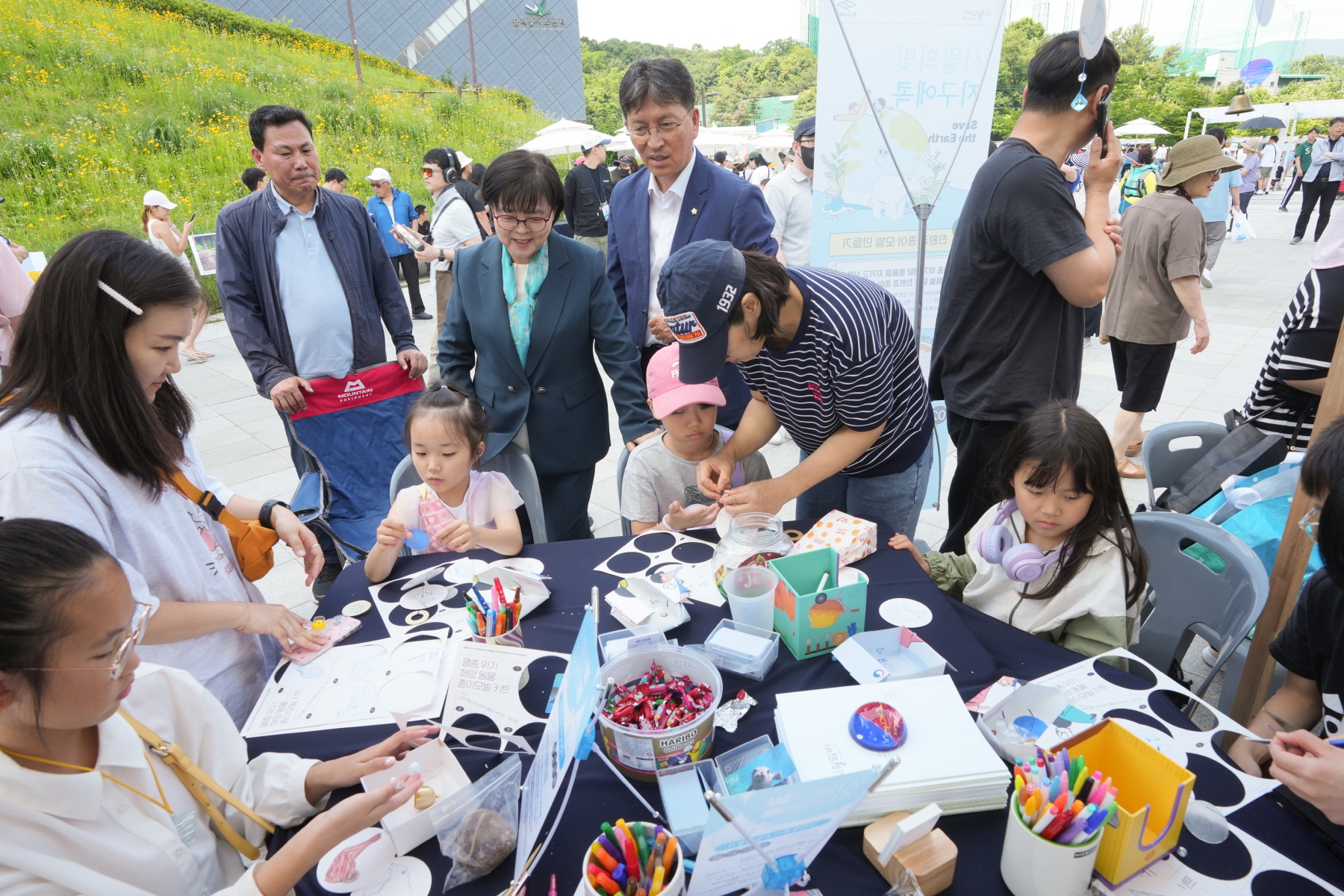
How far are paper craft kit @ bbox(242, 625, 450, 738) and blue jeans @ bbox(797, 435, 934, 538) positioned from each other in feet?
4.01

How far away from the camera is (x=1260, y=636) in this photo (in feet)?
5.63

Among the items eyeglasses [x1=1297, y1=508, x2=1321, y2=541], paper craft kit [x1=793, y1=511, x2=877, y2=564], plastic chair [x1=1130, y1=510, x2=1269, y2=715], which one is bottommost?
plastic chair [x1=1130, y1=510, x2=1269, y2=715]

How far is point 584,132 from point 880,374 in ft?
42.0

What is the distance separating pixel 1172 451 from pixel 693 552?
1876 millimetres

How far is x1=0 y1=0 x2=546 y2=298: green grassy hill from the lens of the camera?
416 inches

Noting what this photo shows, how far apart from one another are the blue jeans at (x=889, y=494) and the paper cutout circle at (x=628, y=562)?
61 cm

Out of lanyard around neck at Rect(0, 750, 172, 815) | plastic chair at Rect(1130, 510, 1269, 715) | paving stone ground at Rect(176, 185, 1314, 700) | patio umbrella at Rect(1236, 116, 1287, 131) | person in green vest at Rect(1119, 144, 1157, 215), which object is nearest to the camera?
lanyard around neck at Rect(0, 750, 172, 815)

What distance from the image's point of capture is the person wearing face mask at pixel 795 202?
4.76m

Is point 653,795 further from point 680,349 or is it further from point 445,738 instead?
point 680,349

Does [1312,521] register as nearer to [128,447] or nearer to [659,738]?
[659,738]

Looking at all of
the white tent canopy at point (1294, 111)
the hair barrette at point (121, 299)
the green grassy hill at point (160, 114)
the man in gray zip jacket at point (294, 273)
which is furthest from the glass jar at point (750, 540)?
the white tent canopy at point (1294, 111)

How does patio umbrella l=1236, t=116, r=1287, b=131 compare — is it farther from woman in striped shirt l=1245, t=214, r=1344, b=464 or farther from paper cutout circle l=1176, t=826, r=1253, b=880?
paper cutout circle l=1176, t=826, r=1253, b=880

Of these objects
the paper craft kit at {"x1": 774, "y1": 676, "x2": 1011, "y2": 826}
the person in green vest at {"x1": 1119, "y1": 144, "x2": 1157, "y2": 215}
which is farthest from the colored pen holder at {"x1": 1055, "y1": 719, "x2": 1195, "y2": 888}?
the person in green vest at {"x1": 1119, "y1": 144, "x2": 1157, "y2": 215}

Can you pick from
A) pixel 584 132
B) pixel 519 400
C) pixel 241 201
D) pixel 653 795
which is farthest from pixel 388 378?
pixel 584 132
